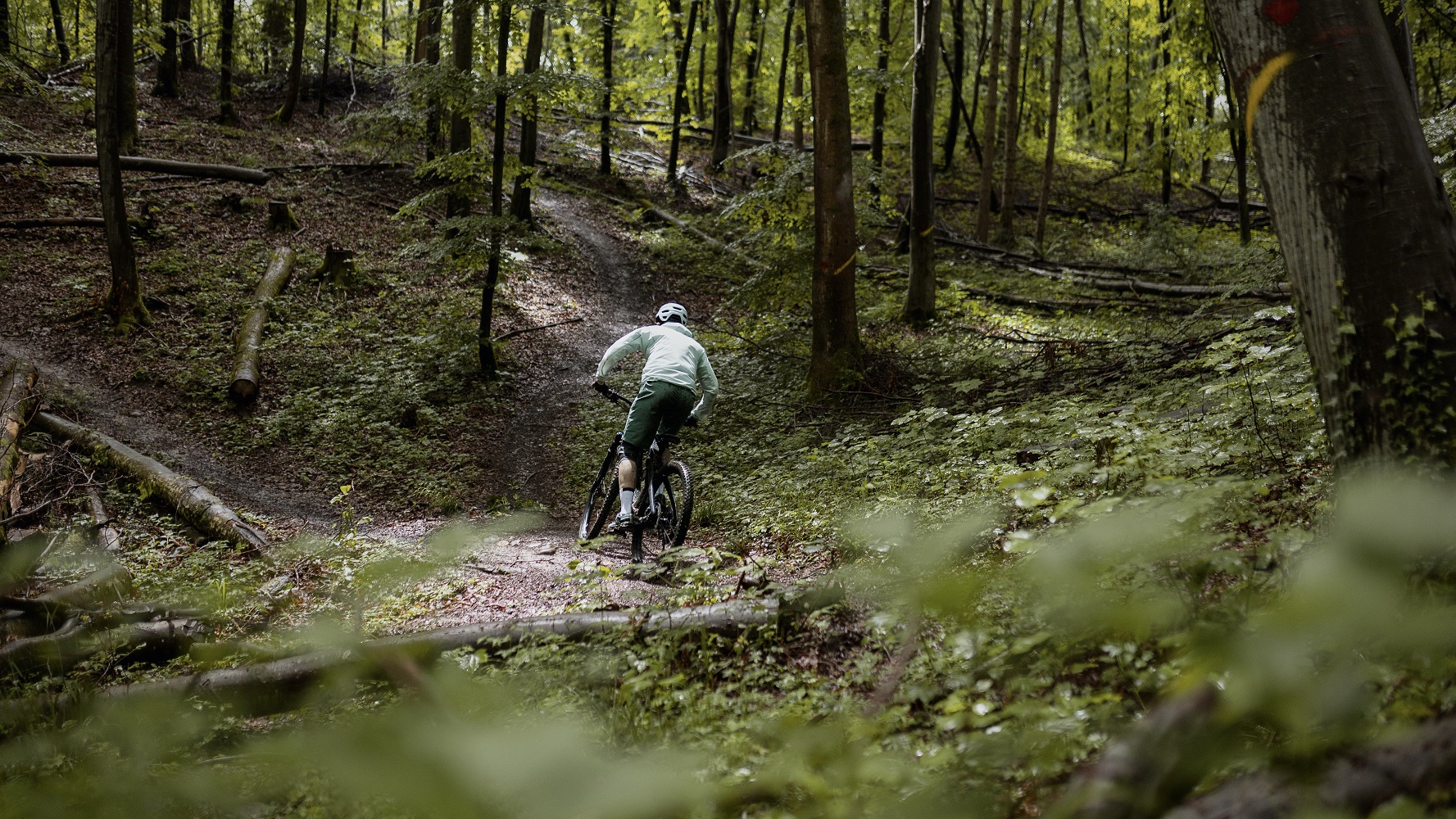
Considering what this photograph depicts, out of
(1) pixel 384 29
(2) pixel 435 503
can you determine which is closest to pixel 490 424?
(2) pixel 435 503

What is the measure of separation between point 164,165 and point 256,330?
772cm

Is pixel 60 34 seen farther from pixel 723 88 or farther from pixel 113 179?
pixel 723 88

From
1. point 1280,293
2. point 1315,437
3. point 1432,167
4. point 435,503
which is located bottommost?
point 435,503

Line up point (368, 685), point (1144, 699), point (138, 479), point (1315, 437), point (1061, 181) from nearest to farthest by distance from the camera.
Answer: point (1144, 699) → point (368, 685) → point (1315, 437) → point (138, 479) → point (1061, 181)

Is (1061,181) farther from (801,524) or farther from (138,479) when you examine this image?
(138,479)

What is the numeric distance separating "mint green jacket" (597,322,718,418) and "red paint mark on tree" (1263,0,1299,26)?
4.75 m

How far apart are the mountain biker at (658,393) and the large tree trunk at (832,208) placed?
138 inches

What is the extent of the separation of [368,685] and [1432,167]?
476cm

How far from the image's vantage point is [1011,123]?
17453 millimetres

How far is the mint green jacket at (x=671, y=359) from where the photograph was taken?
6.93 m

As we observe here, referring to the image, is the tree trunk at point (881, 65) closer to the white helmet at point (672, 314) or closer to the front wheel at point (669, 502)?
the white helmet at point (672, 314)

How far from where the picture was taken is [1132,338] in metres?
9.84

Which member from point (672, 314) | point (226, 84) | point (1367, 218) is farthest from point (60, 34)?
point (1367, 218)

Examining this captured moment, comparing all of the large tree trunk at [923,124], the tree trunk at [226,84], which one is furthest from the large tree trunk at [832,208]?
the tree trunk at [226,84]
